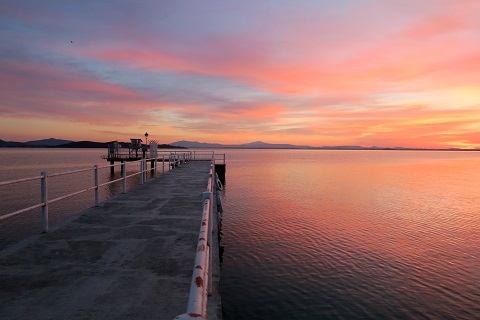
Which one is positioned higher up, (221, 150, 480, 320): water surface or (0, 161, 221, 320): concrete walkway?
(0, 161, 221, 320): concrete walkway

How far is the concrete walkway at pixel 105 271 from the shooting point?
11.9ft

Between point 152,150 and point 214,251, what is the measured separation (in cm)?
3028

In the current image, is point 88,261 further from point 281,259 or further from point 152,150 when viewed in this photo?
point 152,150

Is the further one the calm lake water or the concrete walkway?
the calm lake water

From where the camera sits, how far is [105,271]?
4.67 meters

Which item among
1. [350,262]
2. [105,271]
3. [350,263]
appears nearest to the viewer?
[105,271]

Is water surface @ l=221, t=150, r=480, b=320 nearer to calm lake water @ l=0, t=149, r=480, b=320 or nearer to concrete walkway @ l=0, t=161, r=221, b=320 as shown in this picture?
calm lake water @ l=0, t=149, r=480, b=320

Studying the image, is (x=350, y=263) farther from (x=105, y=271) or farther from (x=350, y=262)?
(x=105, y=271)

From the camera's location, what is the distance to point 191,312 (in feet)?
5.32

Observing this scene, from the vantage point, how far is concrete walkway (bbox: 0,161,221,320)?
362 centimetres

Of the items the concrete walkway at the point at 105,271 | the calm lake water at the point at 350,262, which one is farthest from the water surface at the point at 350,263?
the concrete walkway at the point at 105,271

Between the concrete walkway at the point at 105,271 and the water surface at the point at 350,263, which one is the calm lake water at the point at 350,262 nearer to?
the water surface at the point at 350,263

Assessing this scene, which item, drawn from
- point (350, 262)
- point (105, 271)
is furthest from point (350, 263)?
point (105, 271)

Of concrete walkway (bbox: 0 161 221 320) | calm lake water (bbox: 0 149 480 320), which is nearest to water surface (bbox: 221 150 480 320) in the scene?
calm lake water (bbox: 0 149 480 320)
